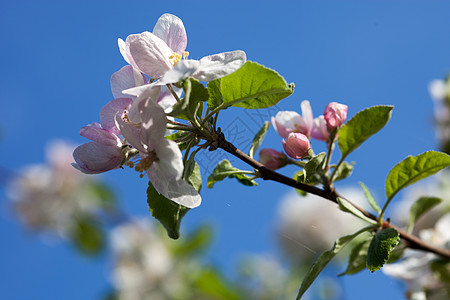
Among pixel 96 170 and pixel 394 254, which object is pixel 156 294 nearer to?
pixel 394 254

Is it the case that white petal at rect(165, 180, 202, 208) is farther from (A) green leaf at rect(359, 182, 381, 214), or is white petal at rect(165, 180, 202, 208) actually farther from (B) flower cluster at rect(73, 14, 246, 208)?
(A) green leaf at rect(359, 182, 381, 214)

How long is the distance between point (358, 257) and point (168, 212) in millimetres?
406

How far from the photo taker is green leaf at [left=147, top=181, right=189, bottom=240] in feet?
2.28

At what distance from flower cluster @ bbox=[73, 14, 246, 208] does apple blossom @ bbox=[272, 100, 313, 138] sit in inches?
8.4

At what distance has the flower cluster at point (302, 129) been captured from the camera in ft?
2.43

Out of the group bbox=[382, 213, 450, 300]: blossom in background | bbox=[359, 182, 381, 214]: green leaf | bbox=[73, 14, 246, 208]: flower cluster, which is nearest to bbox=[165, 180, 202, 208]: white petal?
bbox=[73, 14, 246, 208]: flower cluster

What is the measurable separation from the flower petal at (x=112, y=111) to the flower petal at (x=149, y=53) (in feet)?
0.19

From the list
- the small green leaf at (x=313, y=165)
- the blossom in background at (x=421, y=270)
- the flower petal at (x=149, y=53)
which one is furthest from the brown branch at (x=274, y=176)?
the blossom in background at (x=421, y=270)

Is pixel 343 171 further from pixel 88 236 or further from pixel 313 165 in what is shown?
pixel 88 236

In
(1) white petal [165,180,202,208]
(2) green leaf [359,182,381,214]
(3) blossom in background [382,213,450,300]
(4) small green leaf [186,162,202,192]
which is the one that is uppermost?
Result: (4) small green leaf [186,162,202,192]

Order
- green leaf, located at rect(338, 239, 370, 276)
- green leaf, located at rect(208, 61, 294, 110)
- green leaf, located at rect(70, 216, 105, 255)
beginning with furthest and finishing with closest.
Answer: green leaf, located at rect(70, 216, 105, 255), green leaf, located at rect(338, 239, 370, 276), green leaf, located at rect(208, 61, 294, 110)

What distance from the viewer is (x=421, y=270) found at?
1.14m

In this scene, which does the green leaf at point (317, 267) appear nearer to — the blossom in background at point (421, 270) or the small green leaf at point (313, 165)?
the small green leaf at point (313, 165)

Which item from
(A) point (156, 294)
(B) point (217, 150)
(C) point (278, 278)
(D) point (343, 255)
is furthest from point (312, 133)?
(A) point (156, 294)
